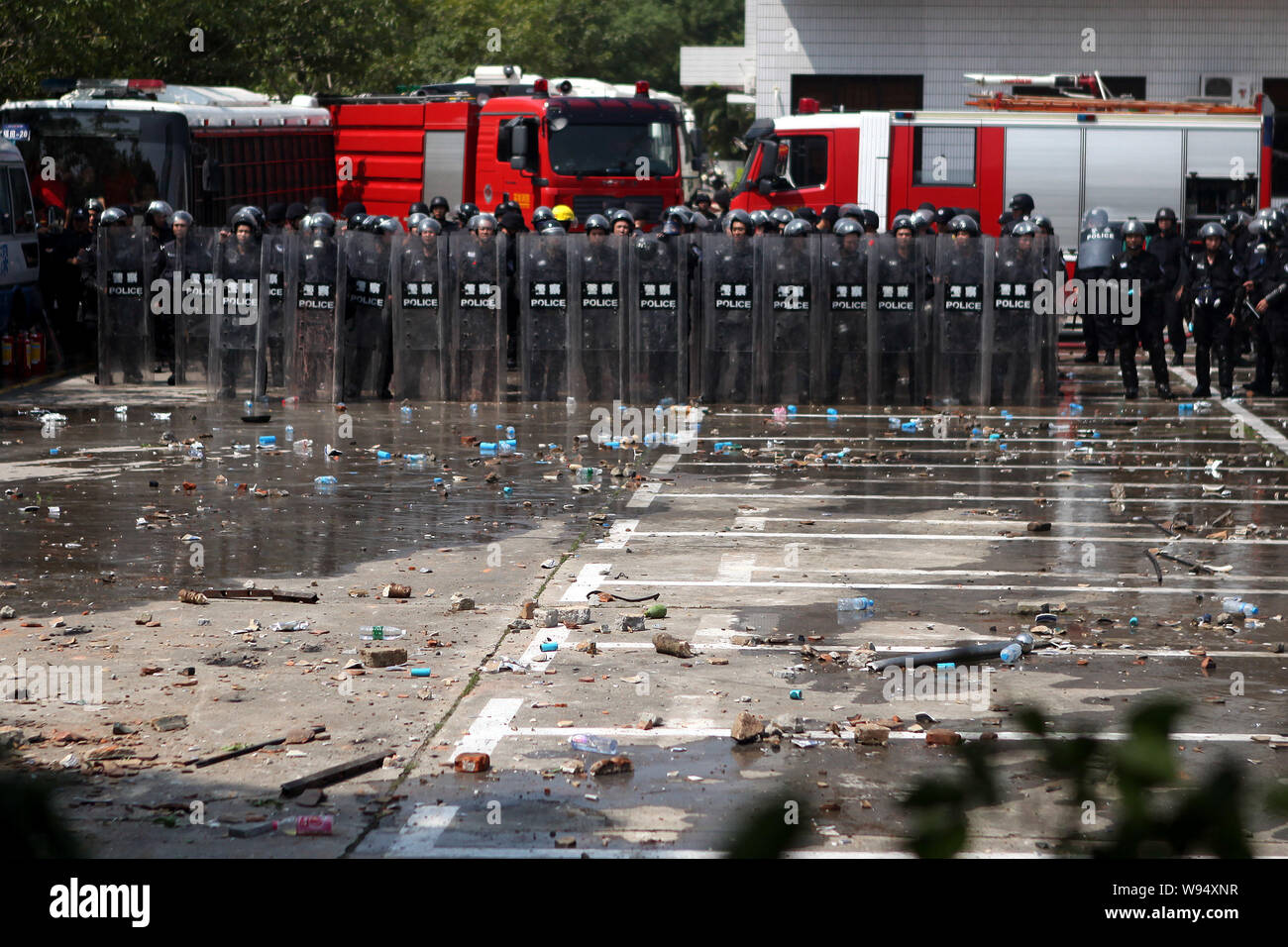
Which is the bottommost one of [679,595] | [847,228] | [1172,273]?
[679,595]

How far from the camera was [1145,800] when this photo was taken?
1.62 metres

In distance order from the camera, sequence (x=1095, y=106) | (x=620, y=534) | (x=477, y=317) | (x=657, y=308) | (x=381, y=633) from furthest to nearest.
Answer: (x=1095, y=106)
(x=477, y=317)
(x=657, y=308)
(x=620, y=534)
(x=381, y=633)

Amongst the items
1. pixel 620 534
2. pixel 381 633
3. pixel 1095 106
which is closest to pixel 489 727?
pixel 381 633

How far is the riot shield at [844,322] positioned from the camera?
16.7 meters

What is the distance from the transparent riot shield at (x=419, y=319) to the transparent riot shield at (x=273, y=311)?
3.86 ft

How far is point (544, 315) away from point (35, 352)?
6257mm

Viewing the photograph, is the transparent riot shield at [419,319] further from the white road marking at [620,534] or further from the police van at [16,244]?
the white road marking at [620,534]

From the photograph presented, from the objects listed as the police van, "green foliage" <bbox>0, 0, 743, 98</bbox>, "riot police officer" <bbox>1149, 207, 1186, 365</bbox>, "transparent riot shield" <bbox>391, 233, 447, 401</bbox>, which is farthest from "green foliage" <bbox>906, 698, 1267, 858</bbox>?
"green foliage" <bbox>0, 0, 743, 98</bbox>

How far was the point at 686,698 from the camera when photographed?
6.75 metres

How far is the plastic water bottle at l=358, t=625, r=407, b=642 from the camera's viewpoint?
772 centimetres

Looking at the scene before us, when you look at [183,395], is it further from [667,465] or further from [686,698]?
[686,698]
